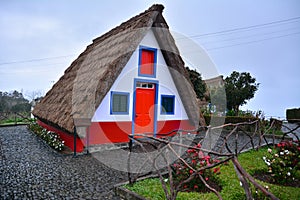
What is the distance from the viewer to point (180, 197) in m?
3.31

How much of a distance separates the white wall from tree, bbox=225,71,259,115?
36.4 feet

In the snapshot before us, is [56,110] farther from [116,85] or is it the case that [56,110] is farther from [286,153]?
[286,153]

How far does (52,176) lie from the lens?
459 centimetres

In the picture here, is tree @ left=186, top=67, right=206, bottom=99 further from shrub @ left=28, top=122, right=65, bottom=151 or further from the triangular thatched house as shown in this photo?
shrub @ left=28, top=122, right=65, bottom=151

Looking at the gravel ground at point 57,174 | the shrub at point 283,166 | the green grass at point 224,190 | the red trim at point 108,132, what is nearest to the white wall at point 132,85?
the red trim at point 108,132

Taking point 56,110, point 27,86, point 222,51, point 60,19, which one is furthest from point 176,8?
point 27,86

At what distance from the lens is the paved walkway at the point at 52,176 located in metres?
3.74

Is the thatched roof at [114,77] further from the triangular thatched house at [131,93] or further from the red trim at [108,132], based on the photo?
the red trim at [108,132]

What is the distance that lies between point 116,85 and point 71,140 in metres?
2.32

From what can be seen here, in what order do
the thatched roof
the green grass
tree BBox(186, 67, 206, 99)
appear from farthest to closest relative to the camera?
1. tree BBox(186, 67, 206, 99)
2. the thatched roof
3. the green grass

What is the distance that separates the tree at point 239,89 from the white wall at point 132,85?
1111 cm

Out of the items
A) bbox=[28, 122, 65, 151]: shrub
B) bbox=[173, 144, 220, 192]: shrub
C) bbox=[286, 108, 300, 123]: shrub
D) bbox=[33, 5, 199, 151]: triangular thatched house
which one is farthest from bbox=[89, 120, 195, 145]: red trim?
bbox=[286, 108, 300, 123]: shrub

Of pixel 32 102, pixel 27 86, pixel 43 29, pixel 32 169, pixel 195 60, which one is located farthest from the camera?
pixel 27 86

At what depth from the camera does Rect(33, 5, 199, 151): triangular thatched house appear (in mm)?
6614
